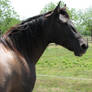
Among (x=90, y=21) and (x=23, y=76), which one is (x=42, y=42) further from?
(x=90, y=21)

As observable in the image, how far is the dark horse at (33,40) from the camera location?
2.35m

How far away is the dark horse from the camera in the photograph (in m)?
2.35

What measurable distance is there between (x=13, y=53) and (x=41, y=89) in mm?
3214

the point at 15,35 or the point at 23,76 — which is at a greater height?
the point at 15,35

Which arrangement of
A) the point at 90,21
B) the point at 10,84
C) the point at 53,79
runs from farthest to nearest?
the point at 90,21
the point at 53,79
the point at 10,84

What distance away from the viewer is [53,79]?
6297 millimetres

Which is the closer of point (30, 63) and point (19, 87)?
point (19, 87)

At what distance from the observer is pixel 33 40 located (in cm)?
256

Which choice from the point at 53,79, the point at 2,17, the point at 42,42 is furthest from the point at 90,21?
the point at 42,42

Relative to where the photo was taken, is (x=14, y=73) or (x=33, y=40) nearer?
(x=14, y=73)

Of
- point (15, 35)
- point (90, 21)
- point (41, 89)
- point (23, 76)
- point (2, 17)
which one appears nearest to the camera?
point (23, 76)

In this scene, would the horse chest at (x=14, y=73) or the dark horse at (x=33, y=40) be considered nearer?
the horse chest at (x=14, y=73)

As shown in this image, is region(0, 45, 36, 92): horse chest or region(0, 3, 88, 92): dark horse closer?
region(0, 45, 36, 92): horse chest

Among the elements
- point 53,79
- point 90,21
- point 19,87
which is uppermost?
point 19,87
